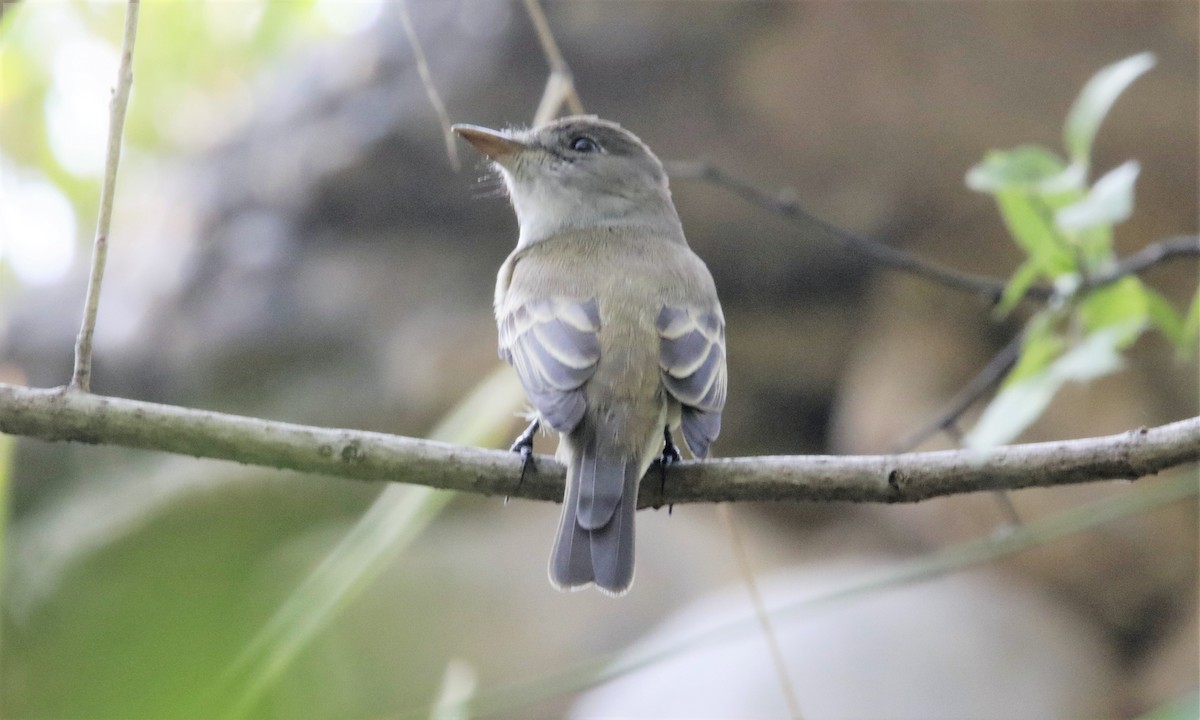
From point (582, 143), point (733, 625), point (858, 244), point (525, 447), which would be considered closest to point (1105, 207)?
point (858, 244)

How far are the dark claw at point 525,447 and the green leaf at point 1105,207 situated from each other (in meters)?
1.45

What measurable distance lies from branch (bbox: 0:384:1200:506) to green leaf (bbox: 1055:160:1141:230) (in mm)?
868

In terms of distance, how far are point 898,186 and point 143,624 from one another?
20.6 feet

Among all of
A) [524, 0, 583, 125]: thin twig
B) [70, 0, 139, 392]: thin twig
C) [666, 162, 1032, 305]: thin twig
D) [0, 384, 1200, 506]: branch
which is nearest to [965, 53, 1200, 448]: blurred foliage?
[666, 162, 1032, 305]: thin twig

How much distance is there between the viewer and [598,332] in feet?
9.75

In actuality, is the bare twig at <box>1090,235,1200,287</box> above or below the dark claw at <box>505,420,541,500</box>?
above

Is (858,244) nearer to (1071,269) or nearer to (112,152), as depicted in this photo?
(1071,269)

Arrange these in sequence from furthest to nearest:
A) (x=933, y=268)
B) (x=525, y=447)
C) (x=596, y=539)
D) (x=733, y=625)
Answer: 1. (x=933, y=268)
2. (x=525, y=447)
3. (x=596, y=539)
4. (x=733, y=625)

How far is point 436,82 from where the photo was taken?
6.82 metres

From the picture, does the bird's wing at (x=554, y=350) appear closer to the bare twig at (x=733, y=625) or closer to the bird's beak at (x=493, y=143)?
the bare twig at (x=733, y=625)

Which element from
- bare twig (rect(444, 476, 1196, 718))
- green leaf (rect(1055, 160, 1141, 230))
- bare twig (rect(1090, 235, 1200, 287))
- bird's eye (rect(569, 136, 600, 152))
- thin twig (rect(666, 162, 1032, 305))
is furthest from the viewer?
bird's eye (rect(569, 136, 600, 152))

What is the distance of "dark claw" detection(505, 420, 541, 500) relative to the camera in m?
2.37

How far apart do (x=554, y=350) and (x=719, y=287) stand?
13.6 ft

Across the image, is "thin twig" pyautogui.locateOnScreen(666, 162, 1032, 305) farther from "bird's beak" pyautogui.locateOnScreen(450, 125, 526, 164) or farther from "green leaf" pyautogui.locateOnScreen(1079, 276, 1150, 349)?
"bird's beak" pyautogui.locateOnScreen(450, 125, 526, 164)
